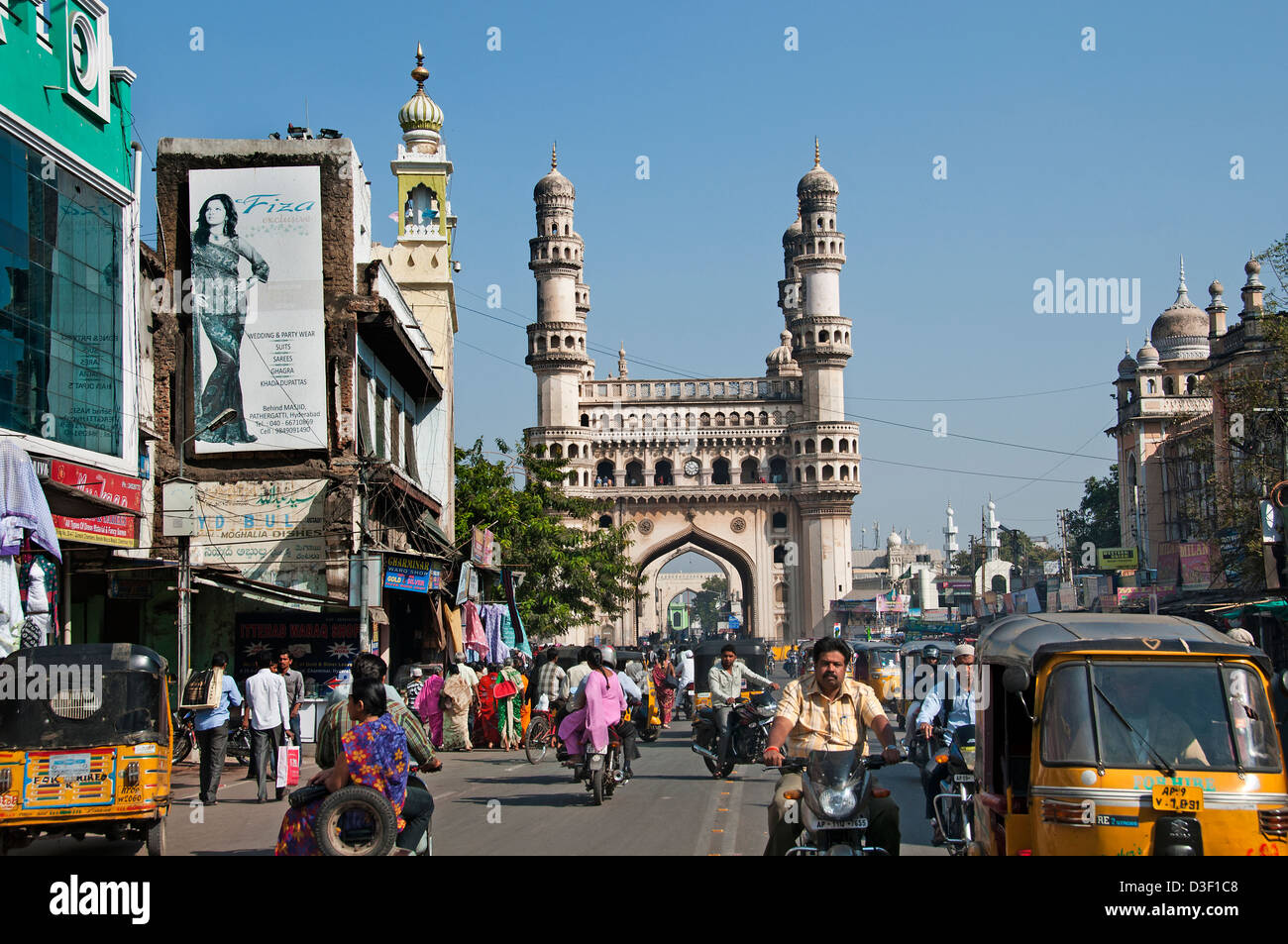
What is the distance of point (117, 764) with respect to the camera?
8.65m

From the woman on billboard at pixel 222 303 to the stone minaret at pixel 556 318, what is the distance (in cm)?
4499

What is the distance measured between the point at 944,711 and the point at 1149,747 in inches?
184

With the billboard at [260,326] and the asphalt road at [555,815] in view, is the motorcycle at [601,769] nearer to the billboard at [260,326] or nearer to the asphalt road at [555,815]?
the asphalt road at [555,815]

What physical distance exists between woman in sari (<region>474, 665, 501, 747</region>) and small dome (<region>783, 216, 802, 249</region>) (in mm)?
59080

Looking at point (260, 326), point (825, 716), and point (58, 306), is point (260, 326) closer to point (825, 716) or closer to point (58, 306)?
point (58, 306)

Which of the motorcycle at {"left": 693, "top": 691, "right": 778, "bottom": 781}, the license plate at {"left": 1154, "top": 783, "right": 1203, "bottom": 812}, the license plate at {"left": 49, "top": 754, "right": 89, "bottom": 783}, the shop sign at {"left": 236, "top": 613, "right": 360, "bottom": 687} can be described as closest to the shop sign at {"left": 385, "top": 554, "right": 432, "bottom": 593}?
the shop sign at {"left": 236, "top": 613, "right": 360, "bottom": 687}

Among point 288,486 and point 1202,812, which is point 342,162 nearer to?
point 288,486

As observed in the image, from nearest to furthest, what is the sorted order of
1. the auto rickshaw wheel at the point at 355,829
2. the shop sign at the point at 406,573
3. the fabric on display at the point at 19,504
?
the auto rickshaw wheel at the point at 355,829, the fabric on display at the point at 19,504, the shop sign at the point at 406,573

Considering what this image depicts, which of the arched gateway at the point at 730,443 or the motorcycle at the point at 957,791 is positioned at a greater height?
the arched gateway at the point at 730,443

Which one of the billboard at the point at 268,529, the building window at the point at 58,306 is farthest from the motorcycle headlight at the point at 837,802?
the billboard at the point at 268,529

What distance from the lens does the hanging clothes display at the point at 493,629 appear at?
29188 millimetres

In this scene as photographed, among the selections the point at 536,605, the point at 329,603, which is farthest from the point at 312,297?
the point at 536,605

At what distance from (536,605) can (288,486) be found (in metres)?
21.8
